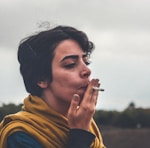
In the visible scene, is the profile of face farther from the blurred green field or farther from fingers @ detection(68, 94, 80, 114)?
the blurred green field

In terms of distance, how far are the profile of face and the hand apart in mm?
49

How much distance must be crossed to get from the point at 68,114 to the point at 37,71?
1.28 ft

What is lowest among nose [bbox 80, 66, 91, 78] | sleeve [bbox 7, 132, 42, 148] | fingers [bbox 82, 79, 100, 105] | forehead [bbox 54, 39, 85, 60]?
sleeve [bbox 7, 132, 42, 148]

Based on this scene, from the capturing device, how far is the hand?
3775 mm

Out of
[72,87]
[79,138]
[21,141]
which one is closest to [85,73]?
[72,87]

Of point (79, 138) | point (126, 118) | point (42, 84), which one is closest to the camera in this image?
point (79, 138)

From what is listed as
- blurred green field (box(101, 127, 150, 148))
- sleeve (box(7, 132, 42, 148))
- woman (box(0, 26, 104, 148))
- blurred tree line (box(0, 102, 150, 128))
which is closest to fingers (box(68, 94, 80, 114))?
woman (box(0, 26, 104, 148))

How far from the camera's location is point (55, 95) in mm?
3932

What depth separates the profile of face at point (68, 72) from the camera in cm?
385

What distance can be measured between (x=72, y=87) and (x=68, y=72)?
9 centimetres

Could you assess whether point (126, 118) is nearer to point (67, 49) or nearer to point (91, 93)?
point (67, 49)

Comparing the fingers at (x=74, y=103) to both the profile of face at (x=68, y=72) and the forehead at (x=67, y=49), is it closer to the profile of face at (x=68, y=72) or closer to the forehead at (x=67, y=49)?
the profile of face at (x=68, y=72)

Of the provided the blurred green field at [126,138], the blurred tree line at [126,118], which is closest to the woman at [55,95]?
the blurred green field at [126,138]

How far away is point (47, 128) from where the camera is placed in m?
3.87
